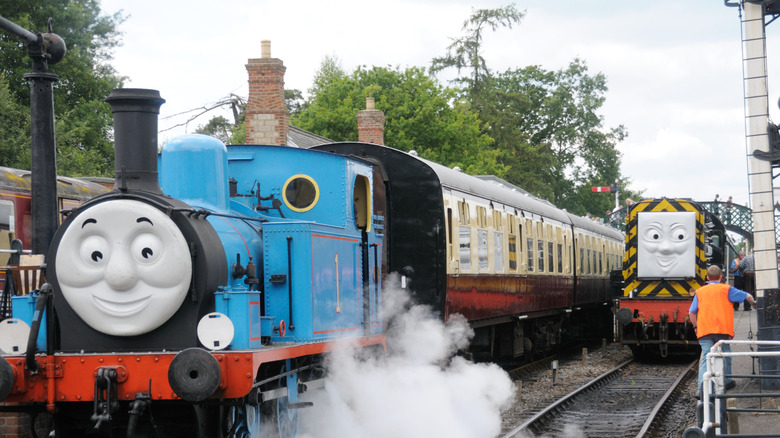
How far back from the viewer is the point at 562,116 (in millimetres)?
57500

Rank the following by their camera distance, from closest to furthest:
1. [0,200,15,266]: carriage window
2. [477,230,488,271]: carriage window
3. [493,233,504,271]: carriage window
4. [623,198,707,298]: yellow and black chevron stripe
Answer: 1. [477,230,488,271]: carriage window
2. [493,233,504,271]: carriage window
3. [0,200,15,266]: carriage window
4. [623,198,707,298]: yellow and black chevron stripe

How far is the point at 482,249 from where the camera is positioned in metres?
13.7

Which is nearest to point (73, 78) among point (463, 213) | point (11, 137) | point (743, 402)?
point (11, 137)

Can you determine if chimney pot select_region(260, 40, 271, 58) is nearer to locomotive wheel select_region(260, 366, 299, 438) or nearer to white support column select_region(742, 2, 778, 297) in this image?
white support column select_region(742, 2, 778, 297)

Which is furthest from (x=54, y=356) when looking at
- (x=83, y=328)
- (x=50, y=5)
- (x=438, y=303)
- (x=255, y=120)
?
(x=50, y=5)

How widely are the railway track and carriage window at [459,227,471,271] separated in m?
2.16

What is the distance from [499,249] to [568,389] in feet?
7.89

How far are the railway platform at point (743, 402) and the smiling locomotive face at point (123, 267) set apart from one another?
4076 mm

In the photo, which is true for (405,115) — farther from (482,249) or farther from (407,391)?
(407,391)

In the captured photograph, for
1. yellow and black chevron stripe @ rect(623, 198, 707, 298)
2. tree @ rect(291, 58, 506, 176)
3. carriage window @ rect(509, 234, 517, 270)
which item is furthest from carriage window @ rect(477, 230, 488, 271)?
tree @ rect(291, 58, 506, 176)

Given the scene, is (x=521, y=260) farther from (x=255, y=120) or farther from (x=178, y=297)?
(x=178, y=297)

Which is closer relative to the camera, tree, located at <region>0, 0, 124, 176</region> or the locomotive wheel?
the locomotive wheel

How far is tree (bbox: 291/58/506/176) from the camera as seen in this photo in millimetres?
36875

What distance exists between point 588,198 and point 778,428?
5039 centimetres
